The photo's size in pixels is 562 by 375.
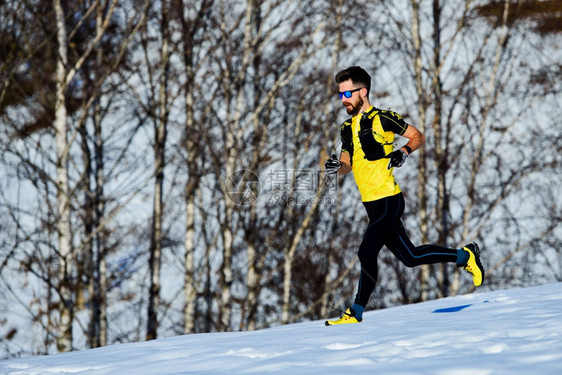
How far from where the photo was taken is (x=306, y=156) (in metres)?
11.1

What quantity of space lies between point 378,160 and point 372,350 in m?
1.38

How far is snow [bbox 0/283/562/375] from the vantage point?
2408mm

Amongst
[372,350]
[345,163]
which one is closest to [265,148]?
[345,163]

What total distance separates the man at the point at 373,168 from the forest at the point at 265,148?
5144 millimetres

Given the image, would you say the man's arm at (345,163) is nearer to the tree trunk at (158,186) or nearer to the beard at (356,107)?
the beard at (356,107)

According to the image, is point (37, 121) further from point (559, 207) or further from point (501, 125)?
point (559, 207)

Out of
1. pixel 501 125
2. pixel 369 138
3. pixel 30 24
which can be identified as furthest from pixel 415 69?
pixel 369 138

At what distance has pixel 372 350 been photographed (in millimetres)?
2811

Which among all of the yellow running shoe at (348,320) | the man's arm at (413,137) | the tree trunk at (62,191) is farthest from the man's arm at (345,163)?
the tree trunk at (62,191)

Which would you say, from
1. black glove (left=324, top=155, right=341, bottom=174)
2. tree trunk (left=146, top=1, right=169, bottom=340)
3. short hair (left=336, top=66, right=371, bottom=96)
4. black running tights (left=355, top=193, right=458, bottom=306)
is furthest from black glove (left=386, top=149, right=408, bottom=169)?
tree trunk (left=146, top=1, right=169, bottom=340)

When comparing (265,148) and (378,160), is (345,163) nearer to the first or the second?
(378,160)

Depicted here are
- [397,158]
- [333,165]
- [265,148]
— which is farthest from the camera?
[265,148]

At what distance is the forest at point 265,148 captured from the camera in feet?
31.6

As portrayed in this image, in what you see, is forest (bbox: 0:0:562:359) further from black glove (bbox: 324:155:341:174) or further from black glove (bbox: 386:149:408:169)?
black glove (bbox: 386:149:408:169)
